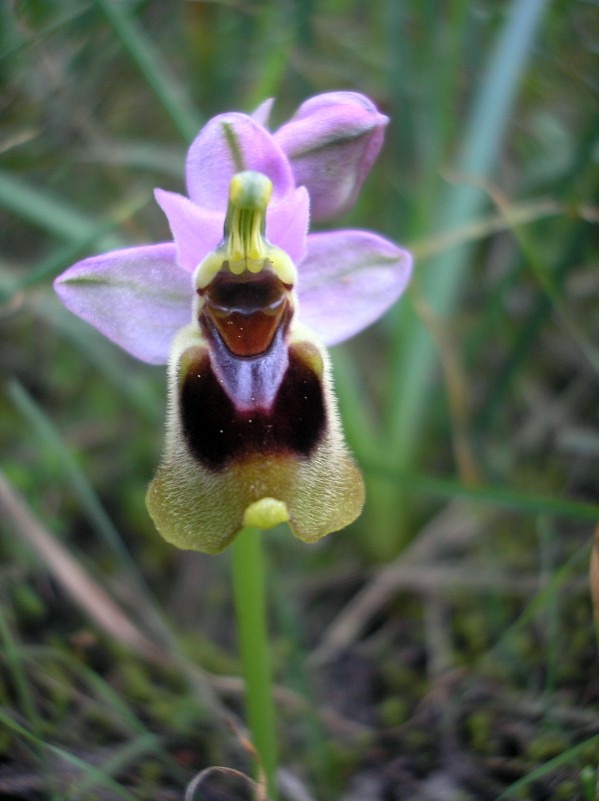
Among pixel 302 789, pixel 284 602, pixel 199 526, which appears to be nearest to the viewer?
pixel 199 526

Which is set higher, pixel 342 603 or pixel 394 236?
pixel 394 236

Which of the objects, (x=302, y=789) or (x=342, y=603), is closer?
(x=302, y=789)

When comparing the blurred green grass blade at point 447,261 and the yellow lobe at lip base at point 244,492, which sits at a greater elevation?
the blurred green grass blade at point 447,261

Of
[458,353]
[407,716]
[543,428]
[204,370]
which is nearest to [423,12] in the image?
[458,353]

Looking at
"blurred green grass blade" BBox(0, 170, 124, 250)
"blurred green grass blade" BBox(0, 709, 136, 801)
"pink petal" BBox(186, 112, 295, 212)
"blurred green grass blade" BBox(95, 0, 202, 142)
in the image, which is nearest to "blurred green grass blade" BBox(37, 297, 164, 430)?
"blurred green grass blade" BBox(0, 170, 124, 250)

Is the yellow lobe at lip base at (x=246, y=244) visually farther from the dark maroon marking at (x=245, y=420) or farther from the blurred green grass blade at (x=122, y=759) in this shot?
the blurred green grass blade at (x=122, y=759)

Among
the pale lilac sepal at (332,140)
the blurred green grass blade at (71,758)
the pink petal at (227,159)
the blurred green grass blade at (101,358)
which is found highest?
the blurred green grass blade at (101,358)

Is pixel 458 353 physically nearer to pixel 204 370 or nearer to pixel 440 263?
pixel 440 263

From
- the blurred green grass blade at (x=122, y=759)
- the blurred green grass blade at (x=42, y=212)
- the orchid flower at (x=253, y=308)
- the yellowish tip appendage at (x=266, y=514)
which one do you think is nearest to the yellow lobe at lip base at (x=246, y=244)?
the orchid flower at (x=253, y=308)
